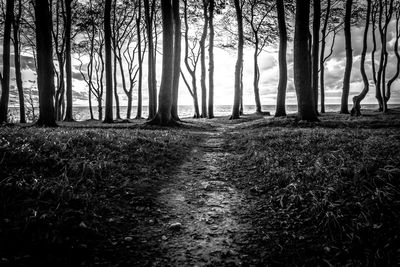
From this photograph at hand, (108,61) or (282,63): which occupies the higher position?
(282,63)

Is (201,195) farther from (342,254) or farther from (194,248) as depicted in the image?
(342,254)

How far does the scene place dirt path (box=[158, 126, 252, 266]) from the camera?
2836 mm

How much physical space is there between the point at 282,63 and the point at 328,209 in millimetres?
18847

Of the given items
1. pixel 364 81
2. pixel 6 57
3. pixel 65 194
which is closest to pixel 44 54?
pixel 6 57

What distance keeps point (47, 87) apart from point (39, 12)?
3856mm

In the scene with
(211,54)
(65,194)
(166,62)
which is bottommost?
(65,194)

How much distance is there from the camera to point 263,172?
5.83 meters

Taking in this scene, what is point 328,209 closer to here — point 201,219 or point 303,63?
point 201,219

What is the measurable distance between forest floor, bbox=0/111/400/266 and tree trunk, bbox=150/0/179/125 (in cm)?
872

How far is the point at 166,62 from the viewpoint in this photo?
14156 mm

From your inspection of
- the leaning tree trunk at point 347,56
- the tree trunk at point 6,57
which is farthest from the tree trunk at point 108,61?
the leaning tree trunk at point 347,56

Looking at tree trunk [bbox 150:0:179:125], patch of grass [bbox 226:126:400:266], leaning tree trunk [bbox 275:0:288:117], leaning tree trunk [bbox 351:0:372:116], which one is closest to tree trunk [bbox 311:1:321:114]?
leaning tree trunk [bbox 275:0:288:117]

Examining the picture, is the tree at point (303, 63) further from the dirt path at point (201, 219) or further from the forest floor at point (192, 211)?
the dirt path at point (201, 219)

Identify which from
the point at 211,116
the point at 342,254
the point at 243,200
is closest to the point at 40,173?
the point at 243,200
